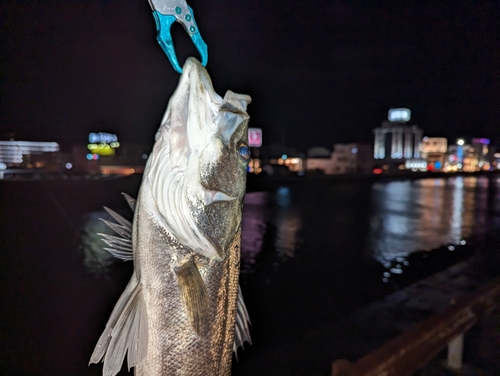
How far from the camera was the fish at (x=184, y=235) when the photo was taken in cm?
112

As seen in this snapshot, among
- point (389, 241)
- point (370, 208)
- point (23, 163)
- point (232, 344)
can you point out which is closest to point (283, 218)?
point (389, 241)

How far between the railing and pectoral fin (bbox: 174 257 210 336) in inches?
52.0

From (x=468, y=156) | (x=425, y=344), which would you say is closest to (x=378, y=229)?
(x=425, y=344)

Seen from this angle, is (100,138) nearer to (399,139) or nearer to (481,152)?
(399,139)

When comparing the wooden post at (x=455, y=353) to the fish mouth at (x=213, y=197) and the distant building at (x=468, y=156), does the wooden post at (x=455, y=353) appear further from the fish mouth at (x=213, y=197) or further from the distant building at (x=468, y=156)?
the distant building at (x=468, y=156)

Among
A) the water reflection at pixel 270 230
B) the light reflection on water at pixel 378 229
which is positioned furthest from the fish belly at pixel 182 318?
the light reflection on water at pixel 378 229

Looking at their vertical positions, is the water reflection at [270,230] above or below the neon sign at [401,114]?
below

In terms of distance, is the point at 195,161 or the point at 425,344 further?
the point at 425,344

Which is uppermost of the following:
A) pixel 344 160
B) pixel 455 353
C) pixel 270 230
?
pixel 344 160

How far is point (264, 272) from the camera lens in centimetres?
729

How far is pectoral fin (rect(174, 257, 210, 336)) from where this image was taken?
1148 mm

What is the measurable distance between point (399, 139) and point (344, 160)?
30.9 metres

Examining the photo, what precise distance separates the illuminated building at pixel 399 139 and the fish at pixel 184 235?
3198 inches

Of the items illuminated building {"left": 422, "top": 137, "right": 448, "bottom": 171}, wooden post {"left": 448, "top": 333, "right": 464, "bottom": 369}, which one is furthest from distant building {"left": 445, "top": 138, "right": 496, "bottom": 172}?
wooden post {"left": 448, "top": 333, "right": 464, "bottom": 369}
